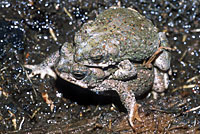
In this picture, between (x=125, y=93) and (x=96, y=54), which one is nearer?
(x=96, y=54)

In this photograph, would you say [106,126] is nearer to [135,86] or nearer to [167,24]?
[135,86]

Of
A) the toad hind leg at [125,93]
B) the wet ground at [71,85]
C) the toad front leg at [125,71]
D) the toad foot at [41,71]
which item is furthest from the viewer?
the toad foot at [41,71]

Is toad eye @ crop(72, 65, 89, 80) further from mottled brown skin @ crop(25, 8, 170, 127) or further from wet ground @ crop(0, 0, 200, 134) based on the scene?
wet ground @ crop(0, 0, 200, 134)

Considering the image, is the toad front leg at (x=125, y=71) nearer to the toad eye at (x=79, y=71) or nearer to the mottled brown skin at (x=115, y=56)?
the mottled brown skin at (x=115, y=56)

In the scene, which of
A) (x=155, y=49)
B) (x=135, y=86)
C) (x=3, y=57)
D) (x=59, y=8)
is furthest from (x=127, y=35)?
(x=3, y=57)

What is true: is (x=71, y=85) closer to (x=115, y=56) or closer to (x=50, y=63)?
(x=50, y=63)

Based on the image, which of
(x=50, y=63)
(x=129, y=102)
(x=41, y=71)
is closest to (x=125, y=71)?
(x=129, y=102)

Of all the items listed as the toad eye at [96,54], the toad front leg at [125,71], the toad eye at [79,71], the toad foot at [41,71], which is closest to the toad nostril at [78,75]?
the toad eye at [79,71]
